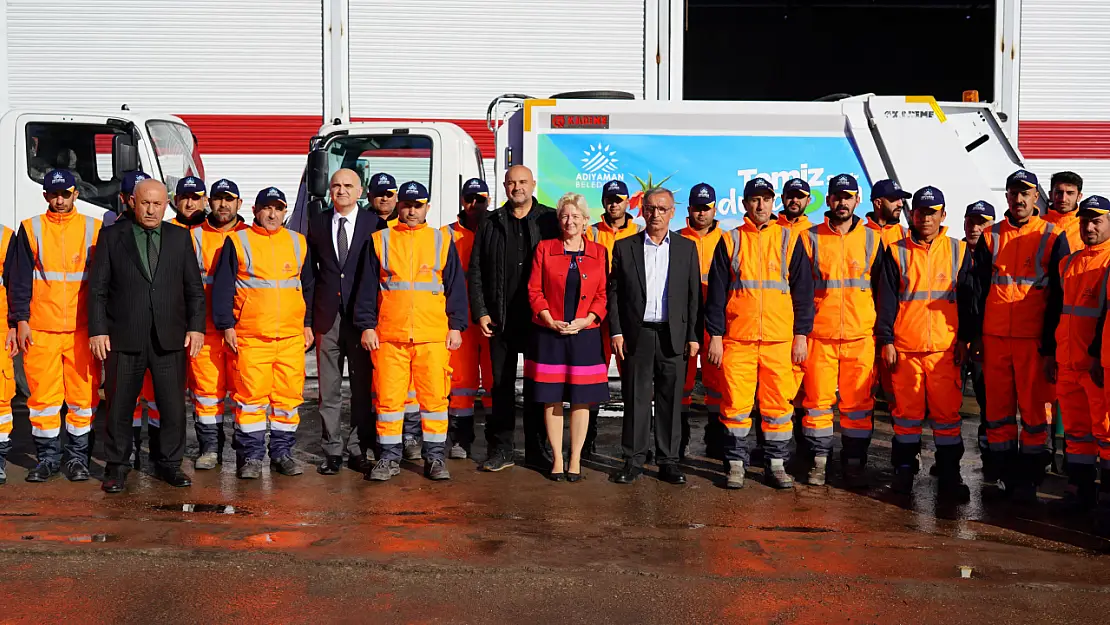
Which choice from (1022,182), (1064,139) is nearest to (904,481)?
(1022,182)

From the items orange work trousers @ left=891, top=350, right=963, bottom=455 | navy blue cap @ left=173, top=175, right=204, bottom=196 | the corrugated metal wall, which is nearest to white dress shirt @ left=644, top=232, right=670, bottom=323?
orange work trousers @ left=891, top=350, right=963, bottom=455

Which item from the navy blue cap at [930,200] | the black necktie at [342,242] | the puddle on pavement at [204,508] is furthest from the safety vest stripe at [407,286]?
the navy blue cap at [930,200]

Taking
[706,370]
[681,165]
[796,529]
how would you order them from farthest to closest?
[681,165] → [706,370] → [796,529]

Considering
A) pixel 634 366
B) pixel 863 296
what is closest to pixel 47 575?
pixel 634 366

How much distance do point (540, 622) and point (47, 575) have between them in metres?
2.15

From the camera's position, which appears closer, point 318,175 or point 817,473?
point 817,473

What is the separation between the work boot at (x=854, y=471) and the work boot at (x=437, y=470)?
239 cm

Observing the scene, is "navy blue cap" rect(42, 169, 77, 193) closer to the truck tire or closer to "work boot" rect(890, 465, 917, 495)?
the truck tire

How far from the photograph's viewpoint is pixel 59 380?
6.35 meters

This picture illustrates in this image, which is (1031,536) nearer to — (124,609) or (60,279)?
(124,609)

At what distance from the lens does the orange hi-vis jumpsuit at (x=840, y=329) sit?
634 centimetres

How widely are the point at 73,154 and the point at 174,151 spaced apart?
2.85ft

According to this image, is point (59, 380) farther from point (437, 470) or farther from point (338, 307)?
point (437, 470)

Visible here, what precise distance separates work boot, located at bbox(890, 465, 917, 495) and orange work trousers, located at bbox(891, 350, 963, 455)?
0.82 ft
